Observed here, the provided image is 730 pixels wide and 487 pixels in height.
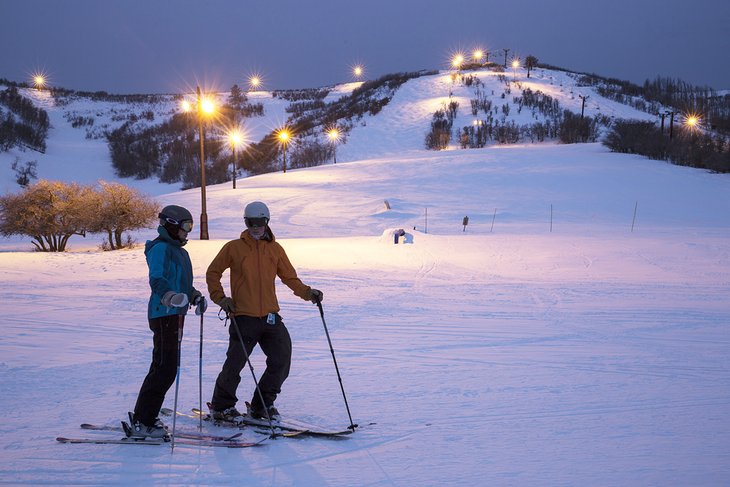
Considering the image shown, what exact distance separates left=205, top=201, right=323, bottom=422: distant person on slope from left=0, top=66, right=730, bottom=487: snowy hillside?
1.44ft

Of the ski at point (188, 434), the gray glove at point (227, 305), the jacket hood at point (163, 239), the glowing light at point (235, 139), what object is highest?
the glowing light at point (235, 139)

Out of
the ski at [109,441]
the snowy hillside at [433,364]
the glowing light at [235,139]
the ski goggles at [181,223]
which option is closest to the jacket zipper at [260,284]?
the ski goggles at [181,223]

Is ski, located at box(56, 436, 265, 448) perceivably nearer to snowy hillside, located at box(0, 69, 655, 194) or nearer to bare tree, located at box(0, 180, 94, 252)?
bare tree, located at box(0, 180, 94, 252)

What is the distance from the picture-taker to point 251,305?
15.5 ft

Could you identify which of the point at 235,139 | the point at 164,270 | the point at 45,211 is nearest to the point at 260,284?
the point at 164,270

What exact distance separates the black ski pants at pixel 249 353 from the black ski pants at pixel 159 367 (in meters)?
0.46

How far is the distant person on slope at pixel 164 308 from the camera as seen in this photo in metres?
4.39

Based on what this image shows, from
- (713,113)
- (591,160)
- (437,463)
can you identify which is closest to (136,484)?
(437,463)

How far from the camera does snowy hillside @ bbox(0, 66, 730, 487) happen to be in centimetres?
419

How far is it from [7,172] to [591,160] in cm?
6479

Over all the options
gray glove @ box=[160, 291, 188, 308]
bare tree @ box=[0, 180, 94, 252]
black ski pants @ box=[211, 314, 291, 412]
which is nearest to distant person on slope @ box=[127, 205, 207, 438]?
gray glove @ box=[160, 291, 188, 308]

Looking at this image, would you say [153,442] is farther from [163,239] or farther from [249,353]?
[163,239]

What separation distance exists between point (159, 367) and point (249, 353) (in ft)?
2.39

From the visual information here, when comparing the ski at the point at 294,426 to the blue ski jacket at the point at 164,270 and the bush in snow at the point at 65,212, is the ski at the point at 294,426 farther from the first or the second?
the bush in snow at the point at 65,212
